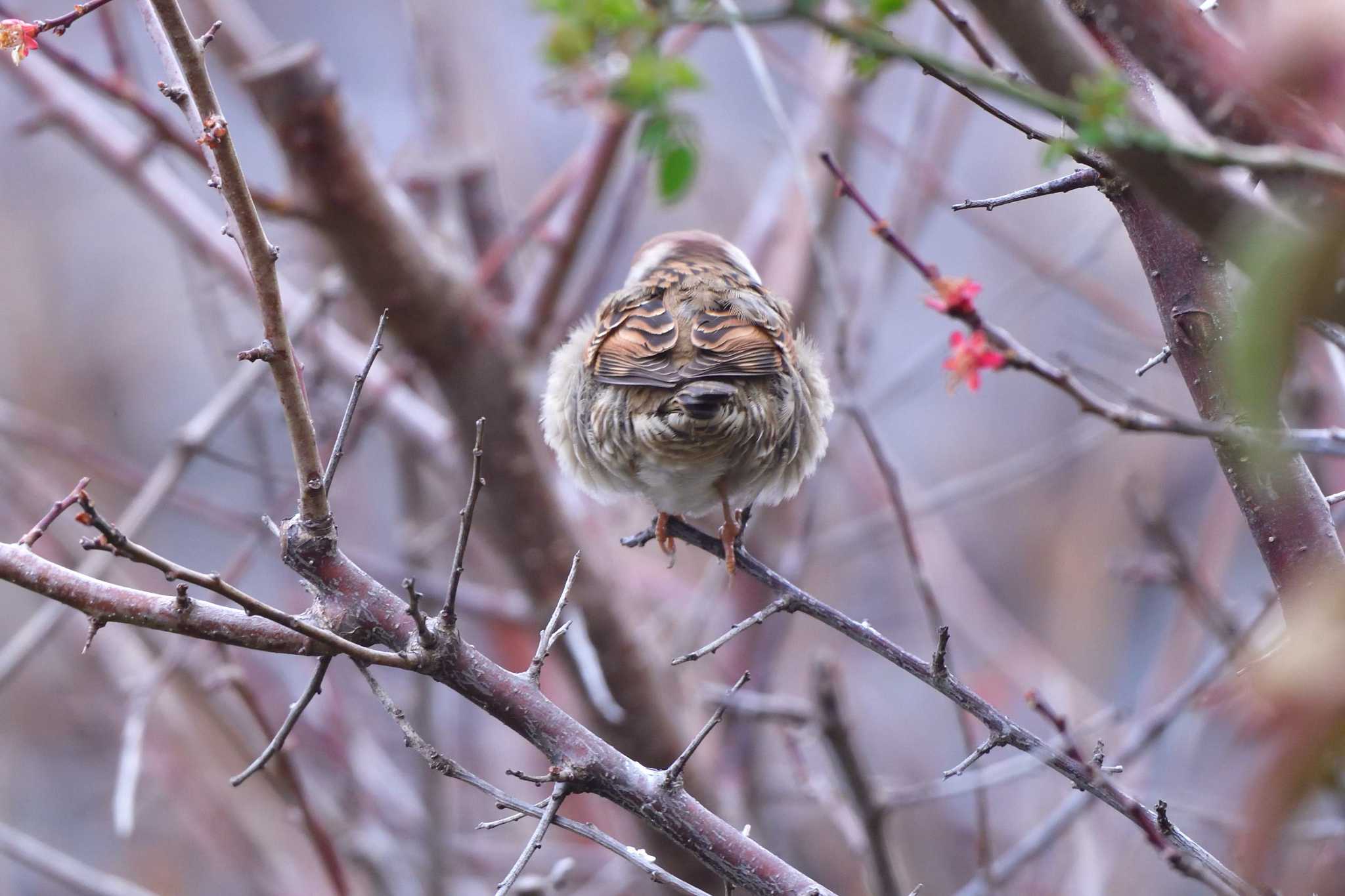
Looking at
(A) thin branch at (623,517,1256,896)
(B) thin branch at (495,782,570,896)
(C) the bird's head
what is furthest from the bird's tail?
(B) thin branch at (495,782,570,896)

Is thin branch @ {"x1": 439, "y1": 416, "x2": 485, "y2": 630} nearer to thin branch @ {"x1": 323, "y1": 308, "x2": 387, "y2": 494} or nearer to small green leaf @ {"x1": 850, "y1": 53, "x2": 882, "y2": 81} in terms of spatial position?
thin branch @ {"x1": 323, "y1": 308, "x2": 387, "y2": 494}

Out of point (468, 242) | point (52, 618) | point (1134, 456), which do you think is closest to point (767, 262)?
point (468, 242)

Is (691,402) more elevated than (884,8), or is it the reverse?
(691,402)

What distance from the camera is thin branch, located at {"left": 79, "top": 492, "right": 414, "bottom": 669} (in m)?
1.42

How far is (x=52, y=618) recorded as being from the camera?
132 inches

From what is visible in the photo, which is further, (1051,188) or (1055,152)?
(1051,188)

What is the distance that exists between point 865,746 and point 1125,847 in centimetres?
216

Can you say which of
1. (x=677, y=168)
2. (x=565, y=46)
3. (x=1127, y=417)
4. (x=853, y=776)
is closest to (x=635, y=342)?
(x=677, y=168)

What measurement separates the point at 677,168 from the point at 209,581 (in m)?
1.41

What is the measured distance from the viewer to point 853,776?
309 cm

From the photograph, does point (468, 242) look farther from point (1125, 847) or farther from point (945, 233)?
point (945, 233)

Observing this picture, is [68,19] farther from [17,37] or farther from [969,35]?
[969,35]

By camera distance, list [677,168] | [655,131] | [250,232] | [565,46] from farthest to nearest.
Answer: [677,168] → [565,46] → [655,131] → [250,232]

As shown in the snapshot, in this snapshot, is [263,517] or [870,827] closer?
[263,517]
